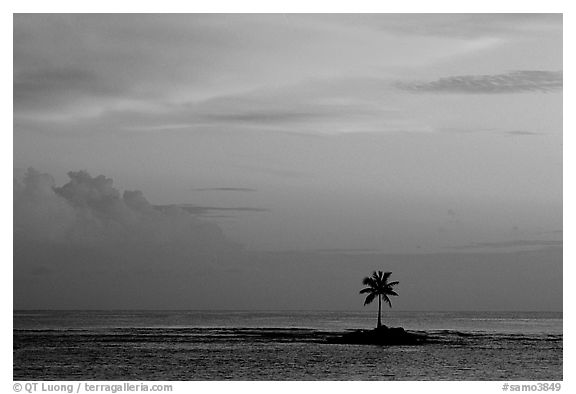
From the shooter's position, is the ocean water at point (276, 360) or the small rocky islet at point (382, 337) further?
the small rocky islet at point (382, 337)

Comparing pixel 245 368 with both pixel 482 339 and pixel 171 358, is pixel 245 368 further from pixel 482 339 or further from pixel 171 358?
pixel 482 339

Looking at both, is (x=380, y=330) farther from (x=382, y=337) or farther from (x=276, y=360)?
(x=276, y=360)

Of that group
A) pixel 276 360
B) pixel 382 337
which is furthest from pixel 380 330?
pixel 276 360

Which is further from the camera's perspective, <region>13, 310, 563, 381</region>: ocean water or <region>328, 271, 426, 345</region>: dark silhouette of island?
<region>328, 271, 426, 345</region>: dark silhouette of island

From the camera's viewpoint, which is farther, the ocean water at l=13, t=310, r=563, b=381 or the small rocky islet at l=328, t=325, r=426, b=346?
the small rocky islet at l=328, t=325, r=426, b=346

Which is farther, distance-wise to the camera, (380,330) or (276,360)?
(380,330)

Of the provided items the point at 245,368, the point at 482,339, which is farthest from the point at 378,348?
the point at 482,339

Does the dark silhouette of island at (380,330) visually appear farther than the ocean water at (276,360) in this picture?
Yes

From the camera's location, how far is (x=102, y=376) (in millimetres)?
39125

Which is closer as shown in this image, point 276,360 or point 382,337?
point 276,360
